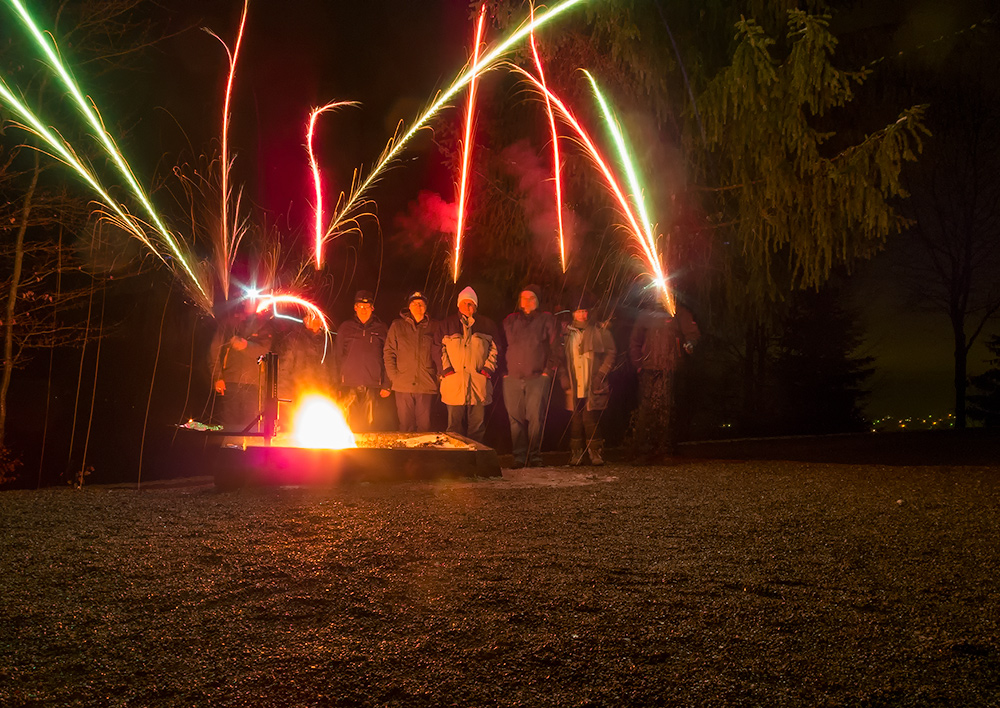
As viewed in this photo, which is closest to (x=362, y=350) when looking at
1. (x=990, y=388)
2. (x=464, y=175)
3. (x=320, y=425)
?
(x=320, y=425)

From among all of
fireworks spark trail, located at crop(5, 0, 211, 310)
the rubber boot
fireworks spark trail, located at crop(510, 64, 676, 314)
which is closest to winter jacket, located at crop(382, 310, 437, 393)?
the rubber boot

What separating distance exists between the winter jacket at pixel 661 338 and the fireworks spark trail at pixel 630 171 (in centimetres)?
50

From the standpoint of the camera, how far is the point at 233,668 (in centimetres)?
303

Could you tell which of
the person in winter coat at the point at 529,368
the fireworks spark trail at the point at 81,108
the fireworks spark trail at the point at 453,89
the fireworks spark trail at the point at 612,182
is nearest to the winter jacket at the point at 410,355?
the person in winter coat at the point at 529,368

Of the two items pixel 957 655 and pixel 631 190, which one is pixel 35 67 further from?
pixel 957 655

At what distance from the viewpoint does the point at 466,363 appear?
9539mm

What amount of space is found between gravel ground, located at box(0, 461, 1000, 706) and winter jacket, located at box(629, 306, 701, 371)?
389 centimetres

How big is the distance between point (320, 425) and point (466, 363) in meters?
1.83

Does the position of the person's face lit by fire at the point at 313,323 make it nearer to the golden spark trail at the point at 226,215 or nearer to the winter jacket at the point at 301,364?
the winter jacket at the point at 301,364

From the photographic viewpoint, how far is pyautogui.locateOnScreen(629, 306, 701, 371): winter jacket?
10.0m

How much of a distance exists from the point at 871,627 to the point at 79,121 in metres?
13.2

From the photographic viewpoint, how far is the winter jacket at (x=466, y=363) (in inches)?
376

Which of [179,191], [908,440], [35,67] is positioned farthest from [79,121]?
[908,440]

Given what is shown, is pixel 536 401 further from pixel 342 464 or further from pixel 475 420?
pixel 342 464
